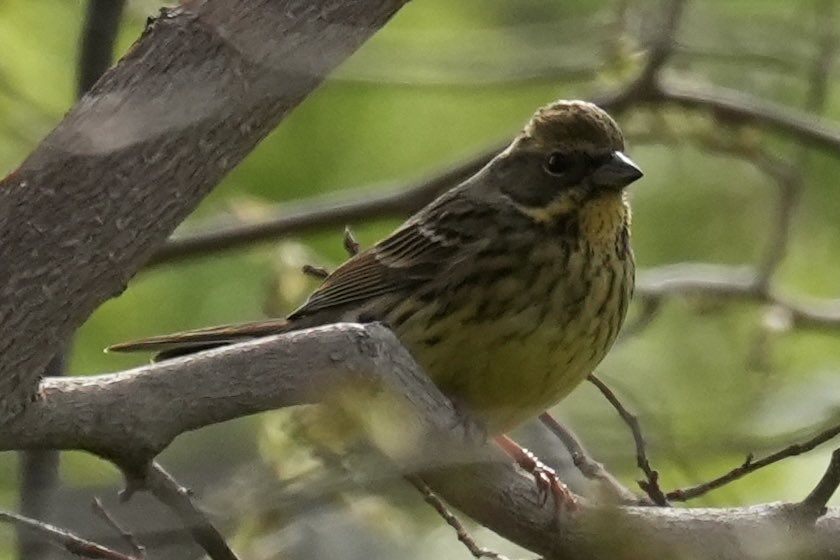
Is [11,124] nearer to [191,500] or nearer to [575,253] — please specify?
[575,253]

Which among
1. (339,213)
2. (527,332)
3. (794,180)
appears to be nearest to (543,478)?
(527,332)

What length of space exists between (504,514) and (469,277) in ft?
3.47

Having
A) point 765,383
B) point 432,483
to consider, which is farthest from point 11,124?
point 432,483

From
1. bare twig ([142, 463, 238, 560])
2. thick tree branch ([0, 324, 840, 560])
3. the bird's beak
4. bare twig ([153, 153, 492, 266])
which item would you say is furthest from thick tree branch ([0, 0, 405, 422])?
bare twig ([153, 153, 492, 266])

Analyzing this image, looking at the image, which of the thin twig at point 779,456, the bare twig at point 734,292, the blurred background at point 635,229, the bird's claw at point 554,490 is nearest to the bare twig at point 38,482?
the blurred background at point 635,229

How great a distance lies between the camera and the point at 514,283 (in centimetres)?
421

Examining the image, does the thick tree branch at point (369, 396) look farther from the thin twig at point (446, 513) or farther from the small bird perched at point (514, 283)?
the small bird perched at point (514, 283)

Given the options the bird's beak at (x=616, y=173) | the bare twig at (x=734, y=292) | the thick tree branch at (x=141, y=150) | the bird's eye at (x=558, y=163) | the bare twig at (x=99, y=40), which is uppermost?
the thick tree branch at (x=141, y=150)

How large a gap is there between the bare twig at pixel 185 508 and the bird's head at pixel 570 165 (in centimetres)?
156

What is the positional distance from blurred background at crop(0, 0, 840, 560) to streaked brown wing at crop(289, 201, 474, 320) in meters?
0.39

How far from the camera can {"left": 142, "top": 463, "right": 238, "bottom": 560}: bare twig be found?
2.81 m

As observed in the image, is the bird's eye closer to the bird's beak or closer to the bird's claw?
the bird's beak

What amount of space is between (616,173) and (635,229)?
145 inches

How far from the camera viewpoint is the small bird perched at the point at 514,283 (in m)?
4.06
